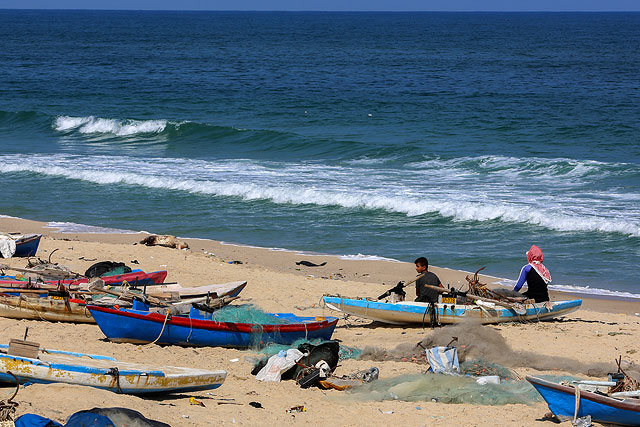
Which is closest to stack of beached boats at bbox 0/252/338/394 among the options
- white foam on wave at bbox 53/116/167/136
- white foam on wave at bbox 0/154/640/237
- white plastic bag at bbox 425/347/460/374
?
white plastic bag at bbox 425/347/460/374

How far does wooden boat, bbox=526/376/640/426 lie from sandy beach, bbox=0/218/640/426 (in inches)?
12.4

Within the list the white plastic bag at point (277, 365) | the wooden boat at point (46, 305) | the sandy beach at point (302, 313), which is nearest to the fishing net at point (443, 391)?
the sandy beach at point (302, 313)

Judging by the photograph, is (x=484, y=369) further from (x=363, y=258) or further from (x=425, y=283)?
(x=363, y=258)

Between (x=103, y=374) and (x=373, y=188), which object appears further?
(x=373, y=188)

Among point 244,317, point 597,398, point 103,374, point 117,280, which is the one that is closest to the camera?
point 597,398

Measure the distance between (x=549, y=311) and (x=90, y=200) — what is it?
45.7 ft

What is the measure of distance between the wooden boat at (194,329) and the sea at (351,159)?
19.5 ft

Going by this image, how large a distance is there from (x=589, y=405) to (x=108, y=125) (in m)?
30.8

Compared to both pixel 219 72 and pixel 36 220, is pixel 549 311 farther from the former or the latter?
pixel 219 72

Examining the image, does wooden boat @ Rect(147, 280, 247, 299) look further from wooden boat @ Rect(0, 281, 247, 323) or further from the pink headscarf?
the pink headscarf

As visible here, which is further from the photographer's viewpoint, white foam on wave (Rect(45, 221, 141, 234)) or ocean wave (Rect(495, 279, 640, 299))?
white foam on wave (Rect(45, 221, 141, 234))

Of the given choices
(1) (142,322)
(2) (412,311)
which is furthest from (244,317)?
(2) (412,311)

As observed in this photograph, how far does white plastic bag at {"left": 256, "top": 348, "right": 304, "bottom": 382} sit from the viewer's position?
29.6 feet

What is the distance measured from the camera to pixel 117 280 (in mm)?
12266
